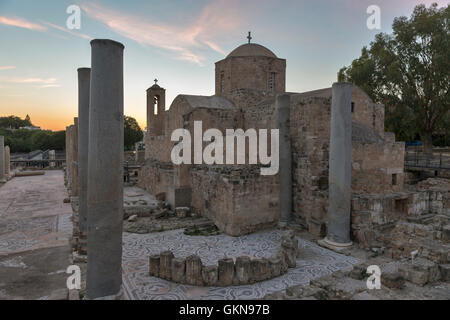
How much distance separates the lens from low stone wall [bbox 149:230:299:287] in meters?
5.23

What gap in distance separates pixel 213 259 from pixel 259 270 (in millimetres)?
1503

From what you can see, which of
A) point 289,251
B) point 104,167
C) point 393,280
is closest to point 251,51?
point 289,251

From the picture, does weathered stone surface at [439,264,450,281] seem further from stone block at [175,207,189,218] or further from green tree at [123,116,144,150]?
green tree at [123,116,144,150]

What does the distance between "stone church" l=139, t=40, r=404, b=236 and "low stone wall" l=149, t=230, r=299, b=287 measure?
111 inches

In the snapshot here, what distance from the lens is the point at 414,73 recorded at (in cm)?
1942

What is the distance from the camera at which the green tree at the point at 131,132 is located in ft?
145

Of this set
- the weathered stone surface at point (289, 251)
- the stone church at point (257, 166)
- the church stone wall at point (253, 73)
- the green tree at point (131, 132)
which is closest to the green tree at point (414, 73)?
the stone church at point (257, 166)

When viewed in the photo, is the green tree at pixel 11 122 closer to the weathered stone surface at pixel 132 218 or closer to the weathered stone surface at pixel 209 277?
the weathered stone surface at pixel 132 218

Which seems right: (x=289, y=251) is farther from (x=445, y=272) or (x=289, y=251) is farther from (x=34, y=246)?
(x=34, y=246)

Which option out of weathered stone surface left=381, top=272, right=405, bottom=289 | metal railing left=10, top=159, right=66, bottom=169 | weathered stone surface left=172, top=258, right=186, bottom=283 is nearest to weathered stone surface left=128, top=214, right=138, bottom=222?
weathered stone surface left=172, top=258, right=186, bottom=283

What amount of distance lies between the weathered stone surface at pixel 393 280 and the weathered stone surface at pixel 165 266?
359cm

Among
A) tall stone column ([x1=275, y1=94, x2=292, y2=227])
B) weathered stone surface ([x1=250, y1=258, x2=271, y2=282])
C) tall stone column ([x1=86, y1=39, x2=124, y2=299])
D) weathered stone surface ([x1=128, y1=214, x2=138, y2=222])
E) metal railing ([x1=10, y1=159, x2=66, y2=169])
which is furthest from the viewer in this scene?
metal railing ([x1=10, y1=159, x2=66, y2=169])
